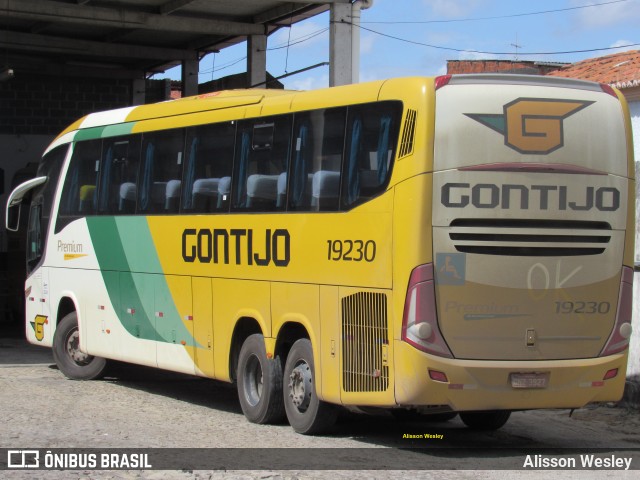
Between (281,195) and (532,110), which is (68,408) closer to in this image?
(281,195)

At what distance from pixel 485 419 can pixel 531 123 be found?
11.5 ft

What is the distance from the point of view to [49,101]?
32312 mm

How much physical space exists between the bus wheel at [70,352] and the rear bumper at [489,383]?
7.33 meters

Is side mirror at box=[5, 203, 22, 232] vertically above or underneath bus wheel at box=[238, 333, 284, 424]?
above

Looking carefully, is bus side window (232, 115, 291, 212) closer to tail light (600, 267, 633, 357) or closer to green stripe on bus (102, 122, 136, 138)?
green stripe on bus (102, 122, 136, 138)

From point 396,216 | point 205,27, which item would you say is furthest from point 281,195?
point 205,27

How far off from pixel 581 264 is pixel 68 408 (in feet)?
19.7

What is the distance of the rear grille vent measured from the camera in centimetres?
950

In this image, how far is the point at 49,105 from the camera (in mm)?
32312

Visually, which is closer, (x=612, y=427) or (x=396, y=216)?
(x=396, y=216)

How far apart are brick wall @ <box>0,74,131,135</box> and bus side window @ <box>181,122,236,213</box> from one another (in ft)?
64.9

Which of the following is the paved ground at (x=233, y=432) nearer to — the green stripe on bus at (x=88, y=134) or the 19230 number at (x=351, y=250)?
the 19230 number at (x=351, y=250)

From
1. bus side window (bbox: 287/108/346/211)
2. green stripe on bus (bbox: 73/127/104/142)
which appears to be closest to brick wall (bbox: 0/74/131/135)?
green stripe on bus (bbox: 73/127/104/142)

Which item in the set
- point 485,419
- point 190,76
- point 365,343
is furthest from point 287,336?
point 190,76
